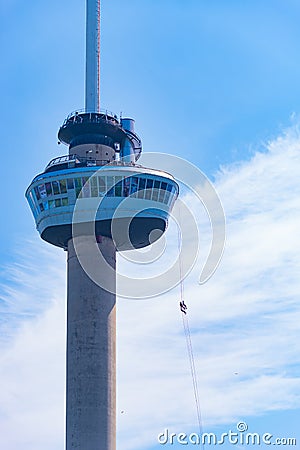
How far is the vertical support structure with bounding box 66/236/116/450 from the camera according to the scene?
87750 millimetres

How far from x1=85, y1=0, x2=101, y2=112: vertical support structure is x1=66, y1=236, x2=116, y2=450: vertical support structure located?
17.5m

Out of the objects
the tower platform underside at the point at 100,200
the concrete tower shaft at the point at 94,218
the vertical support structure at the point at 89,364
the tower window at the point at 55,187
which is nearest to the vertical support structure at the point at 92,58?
the concrete tower shaft at the point at 94,218

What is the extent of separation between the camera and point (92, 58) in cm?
9994

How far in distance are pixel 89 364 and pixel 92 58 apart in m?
34.1

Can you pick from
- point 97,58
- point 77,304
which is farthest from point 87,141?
point 77,304

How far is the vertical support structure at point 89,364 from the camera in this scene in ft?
288

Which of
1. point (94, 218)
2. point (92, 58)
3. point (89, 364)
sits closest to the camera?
point (89, 364)

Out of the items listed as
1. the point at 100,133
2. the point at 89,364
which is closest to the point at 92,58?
the point at 100,133

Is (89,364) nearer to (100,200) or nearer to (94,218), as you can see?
(94,218)

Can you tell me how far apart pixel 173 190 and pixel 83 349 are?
20287 millimetres

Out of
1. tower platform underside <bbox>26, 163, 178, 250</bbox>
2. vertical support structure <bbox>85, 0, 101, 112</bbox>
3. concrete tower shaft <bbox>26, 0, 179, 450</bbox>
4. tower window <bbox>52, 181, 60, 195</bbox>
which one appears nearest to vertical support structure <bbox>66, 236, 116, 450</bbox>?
concrete tower shaft <bbox>26, 0, 179, 450</bbox>

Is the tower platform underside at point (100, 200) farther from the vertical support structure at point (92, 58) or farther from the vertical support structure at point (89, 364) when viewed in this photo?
the vertical support structure at point (92, 58)

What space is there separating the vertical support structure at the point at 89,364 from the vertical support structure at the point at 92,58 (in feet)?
57.3

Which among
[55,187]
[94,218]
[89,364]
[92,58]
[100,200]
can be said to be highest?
[92,58]
